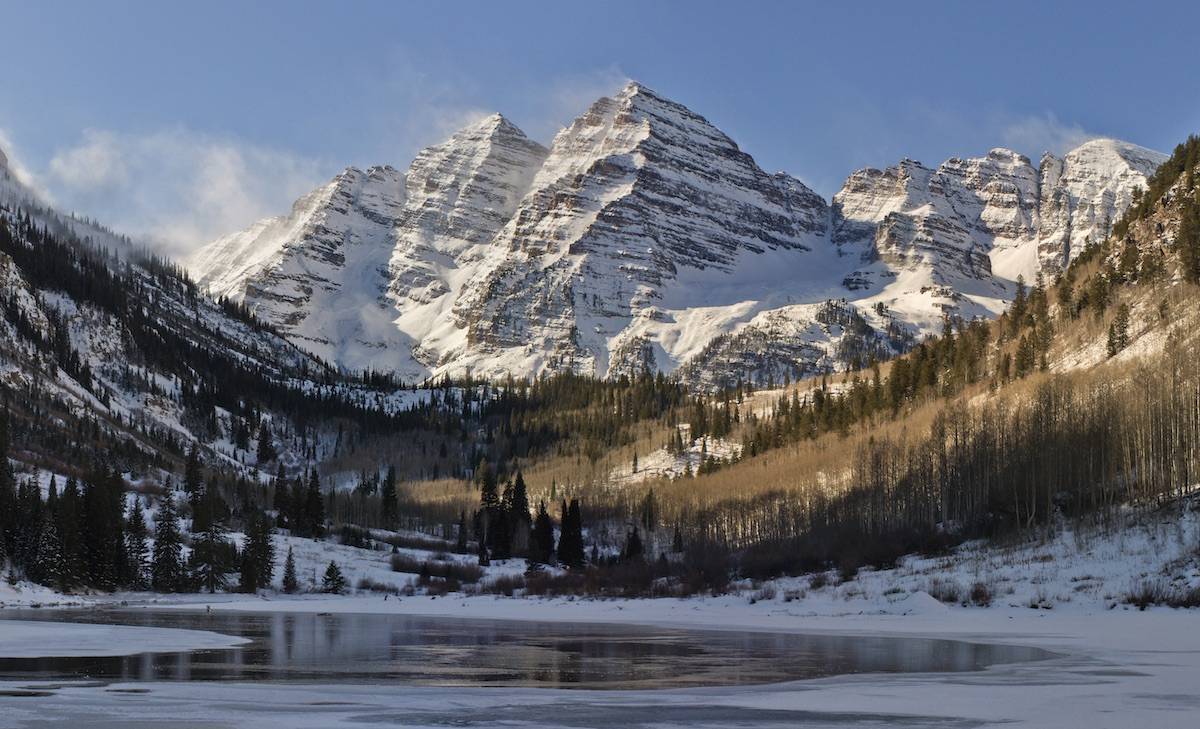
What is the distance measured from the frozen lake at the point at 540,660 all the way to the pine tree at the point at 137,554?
7225 centimetres

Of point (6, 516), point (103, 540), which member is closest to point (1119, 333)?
point (103, 540)

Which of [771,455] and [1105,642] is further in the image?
[771,455]

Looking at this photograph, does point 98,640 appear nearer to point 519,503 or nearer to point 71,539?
point 71,539

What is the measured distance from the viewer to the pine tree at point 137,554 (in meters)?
105

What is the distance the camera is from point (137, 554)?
107312 mm

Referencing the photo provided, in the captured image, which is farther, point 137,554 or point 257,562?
point 257,562

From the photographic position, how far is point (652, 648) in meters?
33.0

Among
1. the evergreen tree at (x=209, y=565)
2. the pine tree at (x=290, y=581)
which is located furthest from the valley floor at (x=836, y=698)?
the evergreen tree at (x=209, y=565)

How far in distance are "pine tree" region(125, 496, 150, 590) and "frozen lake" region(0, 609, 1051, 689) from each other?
7225 centimetres

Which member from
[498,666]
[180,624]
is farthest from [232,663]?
[180,624]

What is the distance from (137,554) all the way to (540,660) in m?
91.5

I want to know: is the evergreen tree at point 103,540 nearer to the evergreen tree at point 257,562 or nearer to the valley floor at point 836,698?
the evergreen tree at point 257,562

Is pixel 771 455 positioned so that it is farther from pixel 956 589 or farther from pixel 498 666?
pixel 498 666

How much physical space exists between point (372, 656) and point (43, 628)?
2083 centimetres
